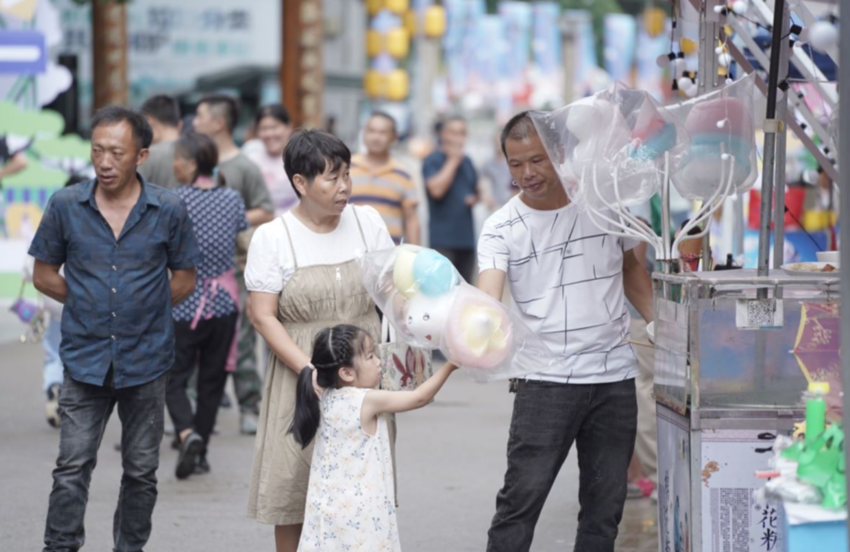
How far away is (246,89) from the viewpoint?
23922 mm

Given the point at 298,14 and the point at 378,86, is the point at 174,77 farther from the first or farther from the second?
the point at 378,86

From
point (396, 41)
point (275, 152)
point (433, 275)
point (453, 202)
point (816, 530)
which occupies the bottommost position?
point (816, 530)

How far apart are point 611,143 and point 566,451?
3.46ft

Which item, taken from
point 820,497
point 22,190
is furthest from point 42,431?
point 820,497

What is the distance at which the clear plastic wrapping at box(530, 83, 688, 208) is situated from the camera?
14.4 ft

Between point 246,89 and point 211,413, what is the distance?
1705 centimetres

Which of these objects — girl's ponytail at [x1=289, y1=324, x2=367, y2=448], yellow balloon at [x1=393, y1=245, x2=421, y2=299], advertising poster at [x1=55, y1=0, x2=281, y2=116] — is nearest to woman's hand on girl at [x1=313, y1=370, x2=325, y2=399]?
girl's ponytail at [x1=289, y1=324, x2=367, y2=448]

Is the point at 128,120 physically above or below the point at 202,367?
above

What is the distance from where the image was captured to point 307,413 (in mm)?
4301

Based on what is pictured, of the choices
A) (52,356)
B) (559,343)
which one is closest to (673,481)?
(559,343)

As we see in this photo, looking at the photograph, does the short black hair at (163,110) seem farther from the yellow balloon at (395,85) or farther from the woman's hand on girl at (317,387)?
the yellow balloon at (395,85)

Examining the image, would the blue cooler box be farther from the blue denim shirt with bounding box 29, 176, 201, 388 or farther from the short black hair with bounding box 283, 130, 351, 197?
the blue denim shirt with bounding box 29, 176, 201, 388

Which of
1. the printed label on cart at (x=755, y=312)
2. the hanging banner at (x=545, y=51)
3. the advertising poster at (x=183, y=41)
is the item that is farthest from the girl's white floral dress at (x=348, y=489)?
the hanging banner at (x=545, y=51)

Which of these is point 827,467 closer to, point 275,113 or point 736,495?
point 736,495
